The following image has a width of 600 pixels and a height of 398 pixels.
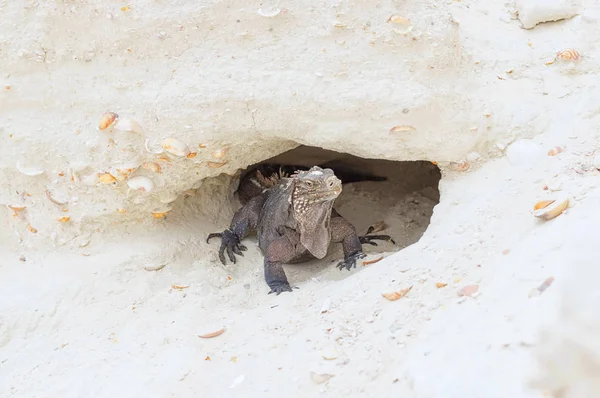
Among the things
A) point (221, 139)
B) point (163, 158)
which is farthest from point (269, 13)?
point (163, 158)

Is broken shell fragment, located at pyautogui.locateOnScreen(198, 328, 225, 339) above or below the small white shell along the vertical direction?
below

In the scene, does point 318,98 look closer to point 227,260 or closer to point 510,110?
point 510,110

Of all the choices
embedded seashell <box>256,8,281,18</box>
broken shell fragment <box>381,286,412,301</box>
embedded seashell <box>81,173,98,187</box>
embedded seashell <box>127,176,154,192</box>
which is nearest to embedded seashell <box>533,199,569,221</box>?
broken shell fragment <box>381,286,412,301</box>

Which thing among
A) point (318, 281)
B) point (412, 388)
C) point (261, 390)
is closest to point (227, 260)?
point (318, 281)

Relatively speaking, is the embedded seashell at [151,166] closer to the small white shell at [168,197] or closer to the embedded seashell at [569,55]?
the small white shell at [168,197]

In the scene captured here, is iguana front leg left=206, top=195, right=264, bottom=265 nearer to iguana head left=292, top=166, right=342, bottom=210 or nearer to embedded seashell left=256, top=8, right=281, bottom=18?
iguana head left=292, top=166, right=342, bottom=210
